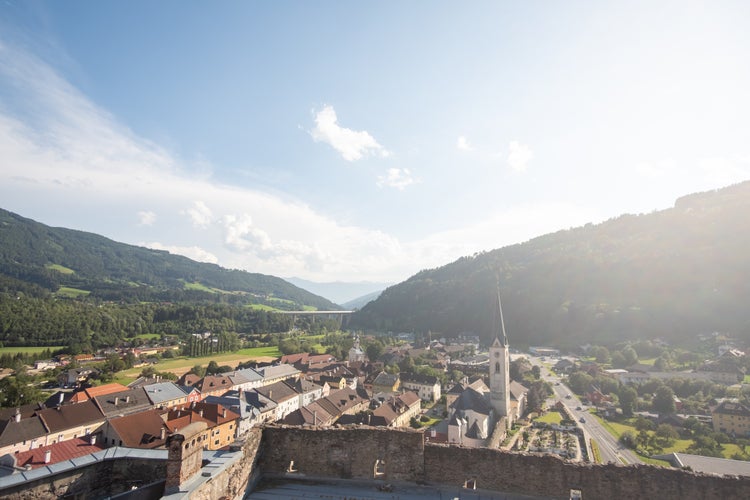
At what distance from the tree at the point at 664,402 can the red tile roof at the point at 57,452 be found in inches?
2619

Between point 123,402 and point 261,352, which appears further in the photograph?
point 261,352

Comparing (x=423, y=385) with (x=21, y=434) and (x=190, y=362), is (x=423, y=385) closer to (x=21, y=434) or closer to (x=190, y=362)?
(x=21, y=434)

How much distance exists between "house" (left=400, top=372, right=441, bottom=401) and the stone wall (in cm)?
5542

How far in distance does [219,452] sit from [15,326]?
476 feet

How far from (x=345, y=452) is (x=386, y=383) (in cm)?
5662

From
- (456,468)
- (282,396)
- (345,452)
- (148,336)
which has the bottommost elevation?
(282,396)

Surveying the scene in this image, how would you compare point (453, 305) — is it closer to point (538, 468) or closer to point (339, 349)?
point (339, 349)

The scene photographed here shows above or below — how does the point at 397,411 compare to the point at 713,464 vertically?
below

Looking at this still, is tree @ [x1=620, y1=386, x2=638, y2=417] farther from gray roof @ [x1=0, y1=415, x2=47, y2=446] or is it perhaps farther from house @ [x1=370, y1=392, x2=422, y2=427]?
gray roof @ [x1=0, y1=415, x2=47, y2=446]

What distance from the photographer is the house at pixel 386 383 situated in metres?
64.9

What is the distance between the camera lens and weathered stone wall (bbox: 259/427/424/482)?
11625 millimetres

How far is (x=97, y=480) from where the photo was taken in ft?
32.4

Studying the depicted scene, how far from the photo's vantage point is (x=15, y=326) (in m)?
112

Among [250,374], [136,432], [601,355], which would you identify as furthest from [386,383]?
[601,355]
